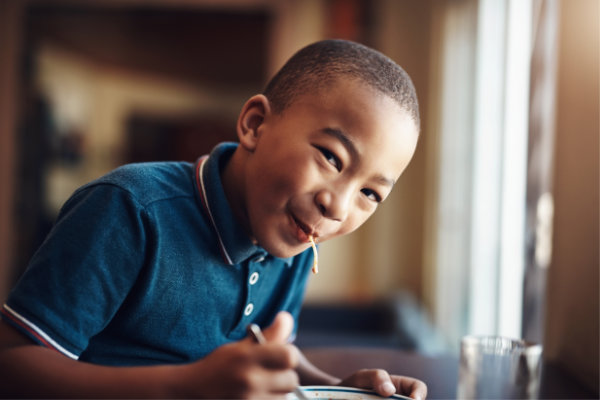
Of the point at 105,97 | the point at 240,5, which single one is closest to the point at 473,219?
the point at 240,5

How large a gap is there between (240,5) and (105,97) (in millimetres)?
4270

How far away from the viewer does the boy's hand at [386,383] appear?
62 cm

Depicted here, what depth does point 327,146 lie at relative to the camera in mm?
626

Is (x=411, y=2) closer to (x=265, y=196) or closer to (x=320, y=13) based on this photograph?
(x=320, y=13)

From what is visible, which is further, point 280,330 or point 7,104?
point 7,104

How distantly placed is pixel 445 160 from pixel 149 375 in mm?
2416

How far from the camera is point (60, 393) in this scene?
501 mm

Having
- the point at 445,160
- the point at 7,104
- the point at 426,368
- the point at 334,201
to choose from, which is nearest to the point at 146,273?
the point at 334,201

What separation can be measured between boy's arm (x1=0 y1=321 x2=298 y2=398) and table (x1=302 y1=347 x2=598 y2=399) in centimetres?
35

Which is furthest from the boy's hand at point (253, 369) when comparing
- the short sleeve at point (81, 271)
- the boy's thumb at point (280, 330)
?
the short sleeve at point (81, 271)

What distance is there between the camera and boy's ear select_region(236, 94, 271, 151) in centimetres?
75

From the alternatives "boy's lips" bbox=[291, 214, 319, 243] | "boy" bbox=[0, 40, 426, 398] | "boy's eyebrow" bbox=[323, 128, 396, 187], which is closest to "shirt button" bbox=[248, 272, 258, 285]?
"boy" bbox=[0, 40, 426, 398]

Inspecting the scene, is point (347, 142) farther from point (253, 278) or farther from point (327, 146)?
point (253, 278)

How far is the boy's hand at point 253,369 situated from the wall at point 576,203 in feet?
1.98
